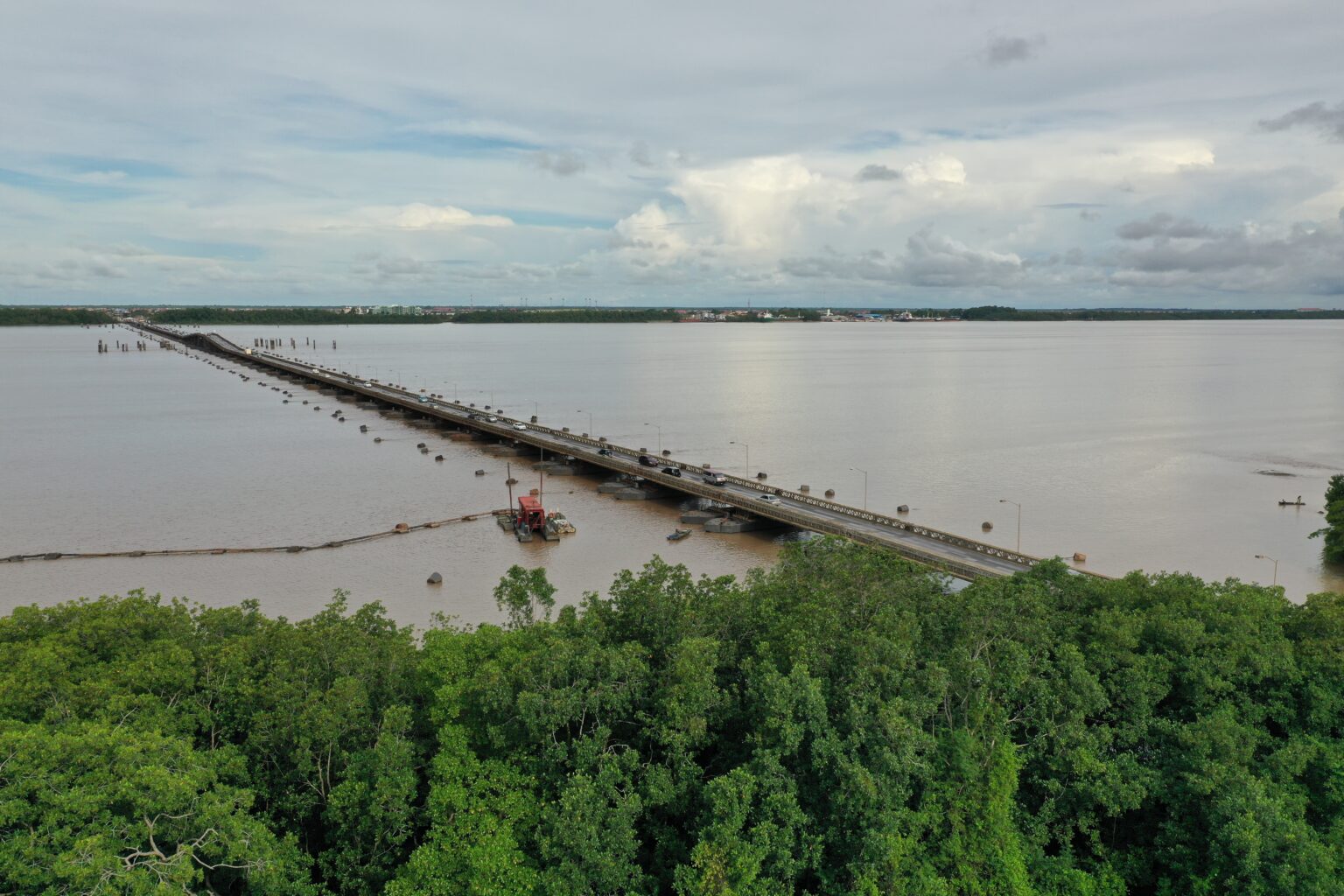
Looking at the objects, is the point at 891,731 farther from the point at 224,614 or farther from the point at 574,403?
the point at 574,403

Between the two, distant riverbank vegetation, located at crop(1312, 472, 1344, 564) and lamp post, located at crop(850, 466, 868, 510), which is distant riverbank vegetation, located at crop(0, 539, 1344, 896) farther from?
lamp post, located at crop(850, 466, 868, 510)

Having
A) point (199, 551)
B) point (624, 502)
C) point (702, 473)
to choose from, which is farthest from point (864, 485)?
point (199, 551)

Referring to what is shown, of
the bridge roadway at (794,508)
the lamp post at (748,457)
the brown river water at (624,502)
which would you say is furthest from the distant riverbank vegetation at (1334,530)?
the lamp post at (748,457)

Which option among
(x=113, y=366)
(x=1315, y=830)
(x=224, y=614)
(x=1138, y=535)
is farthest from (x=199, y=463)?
(x=113, y=366)

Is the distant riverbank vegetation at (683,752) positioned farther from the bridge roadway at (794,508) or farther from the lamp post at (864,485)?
the lamp post at (864,485)

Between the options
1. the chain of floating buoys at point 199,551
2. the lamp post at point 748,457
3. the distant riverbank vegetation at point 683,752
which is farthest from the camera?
the lamp post at point 748,457

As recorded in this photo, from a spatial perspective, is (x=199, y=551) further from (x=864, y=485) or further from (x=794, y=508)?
(x=864, y=485)

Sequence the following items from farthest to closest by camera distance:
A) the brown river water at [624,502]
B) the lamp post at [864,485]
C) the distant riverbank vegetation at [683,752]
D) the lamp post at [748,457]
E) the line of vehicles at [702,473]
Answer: the lamp post at [748,457] < the lamp post at [864,485] < the line of vehicles at [702,473] < the brown river water at [624,502] < the distant riverbank vegetation at [683,752]
